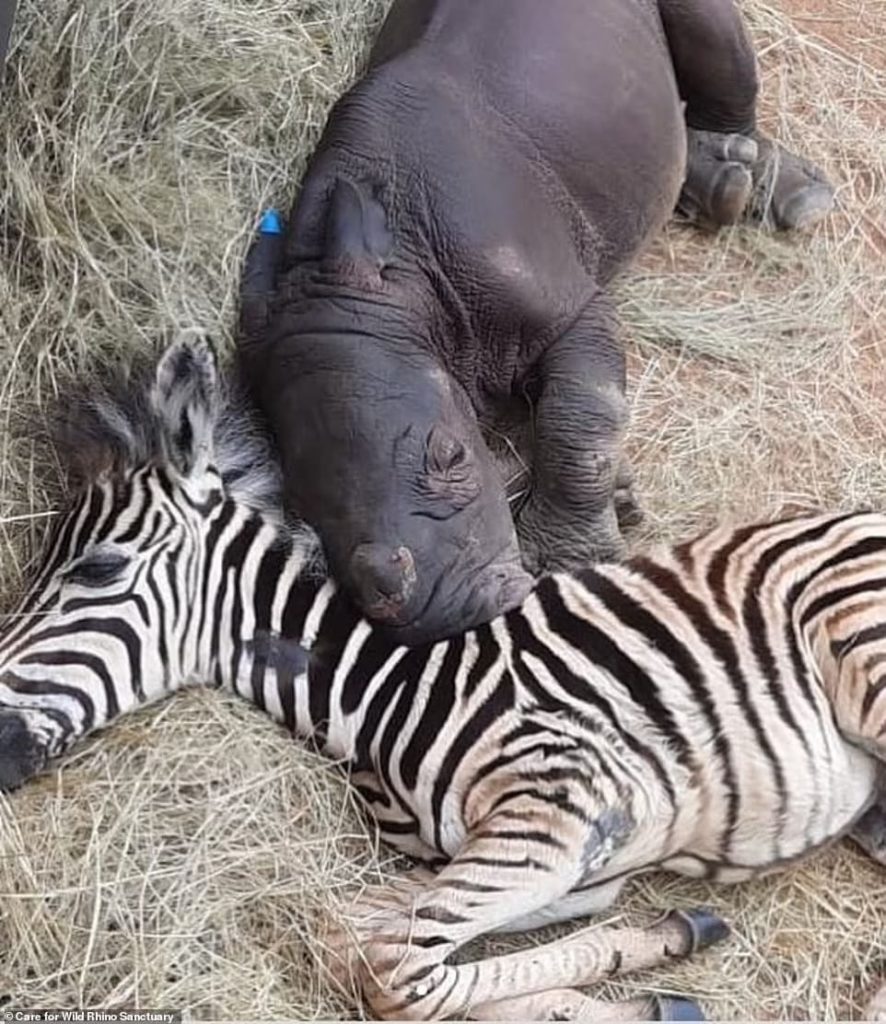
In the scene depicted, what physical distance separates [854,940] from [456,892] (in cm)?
92

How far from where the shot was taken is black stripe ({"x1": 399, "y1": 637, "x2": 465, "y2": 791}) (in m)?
4.38

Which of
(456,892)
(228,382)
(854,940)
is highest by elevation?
(228,382)

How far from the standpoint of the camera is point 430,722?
173 inches

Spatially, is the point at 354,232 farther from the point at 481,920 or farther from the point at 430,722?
the point at 481,920

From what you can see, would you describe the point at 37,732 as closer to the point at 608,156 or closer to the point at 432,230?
the point at 432,230

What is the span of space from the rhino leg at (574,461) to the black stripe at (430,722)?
1.88ft

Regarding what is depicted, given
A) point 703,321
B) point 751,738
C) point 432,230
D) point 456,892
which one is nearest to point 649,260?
point 703,321

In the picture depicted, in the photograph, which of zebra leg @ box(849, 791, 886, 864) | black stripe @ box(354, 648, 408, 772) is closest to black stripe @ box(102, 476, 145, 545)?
black stripe @ box(354, 648, 408, 772)

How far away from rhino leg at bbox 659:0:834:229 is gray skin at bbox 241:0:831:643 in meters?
0.07

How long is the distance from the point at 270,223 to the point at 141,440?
845 millimetres

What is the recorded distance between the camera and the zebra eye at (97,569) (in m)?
4.45

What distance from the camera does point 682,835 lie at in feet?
14.3

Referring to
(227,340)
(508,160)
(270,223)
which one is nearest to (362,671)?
(227,340)

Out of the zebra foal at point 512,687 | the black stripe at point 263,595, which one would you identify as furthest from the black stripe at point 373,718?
the black stripe at point 263,595
